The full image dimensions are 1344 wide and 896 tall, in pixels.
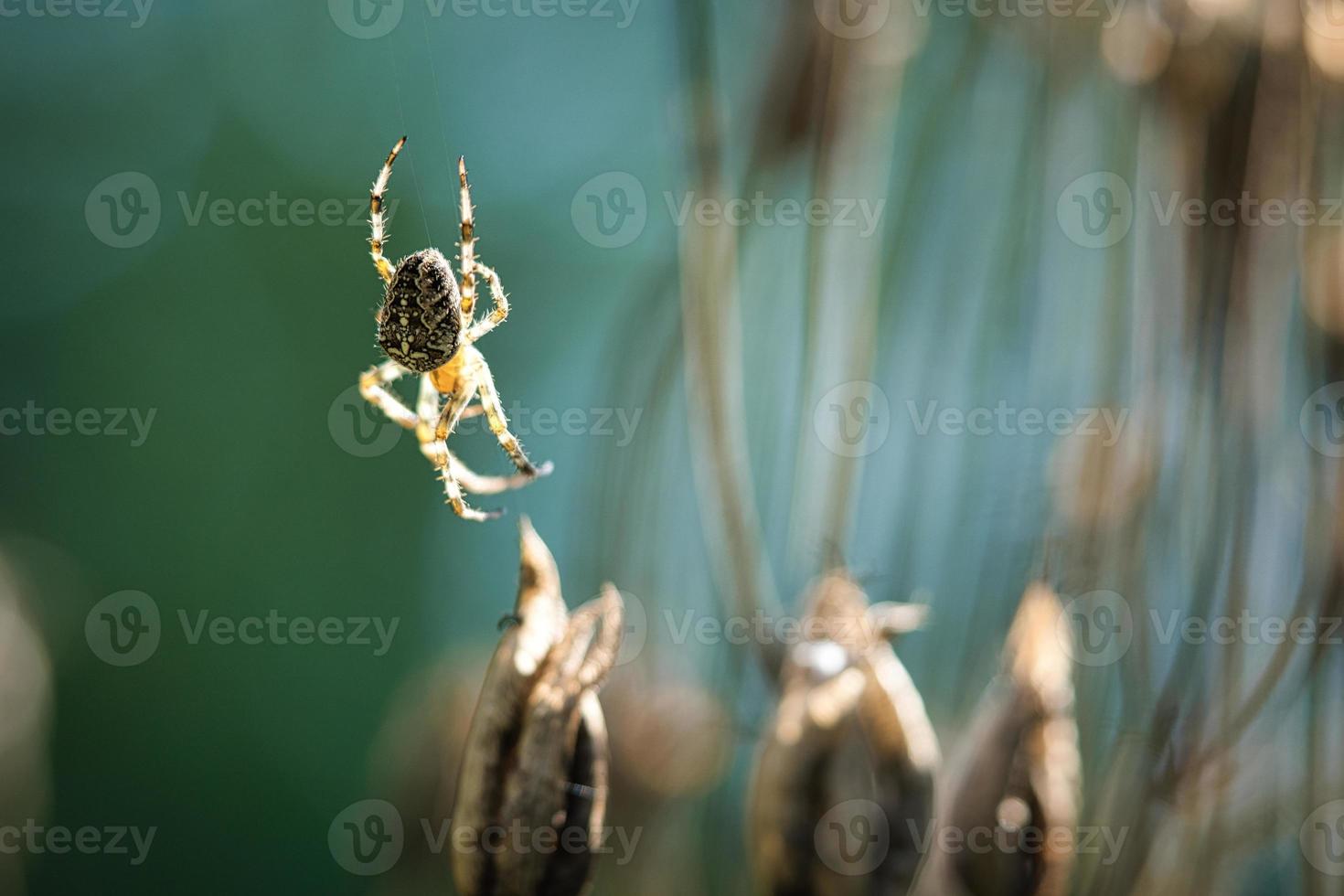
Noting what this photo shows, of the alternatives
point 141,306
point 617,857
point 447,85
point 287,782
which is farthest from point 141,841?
point 617,857

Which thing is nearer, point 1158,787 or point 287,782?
point 1158,787

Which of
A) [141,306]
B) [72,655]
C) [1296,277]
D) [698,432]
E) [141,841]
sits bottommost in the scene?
[141,841]

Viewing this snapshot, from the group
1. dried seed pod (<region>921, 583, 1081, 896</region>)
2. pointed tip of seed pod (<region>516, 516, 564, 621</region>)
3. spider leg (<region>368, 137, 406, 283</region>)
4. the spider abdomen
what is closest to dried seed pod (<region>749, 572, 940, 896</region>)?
dried seed pod (<region>921, 583, 1081, 896</region>)

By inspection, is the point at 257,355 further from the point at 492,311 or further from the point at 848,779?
the point at 848,779

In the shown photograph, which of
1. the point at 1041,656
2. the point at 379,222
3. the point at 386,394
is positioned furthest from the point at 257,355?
the point at 1041,656

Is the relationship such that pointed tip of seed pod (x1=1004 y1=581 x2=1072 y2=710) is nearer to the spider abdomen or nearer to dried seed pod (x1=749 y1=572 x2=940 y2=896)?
dried seed pod (x1=749 y1=572 x2=940 y2=896)

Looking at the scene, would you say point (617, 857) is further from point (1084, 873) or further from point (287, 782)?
point (287, 782)

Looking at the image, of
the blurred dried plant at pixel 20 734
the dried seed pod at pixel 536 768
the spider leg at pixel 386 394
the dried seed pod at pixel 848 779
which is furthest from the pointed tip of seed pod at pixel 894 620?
the blurred dried plant at pixel 20 734
